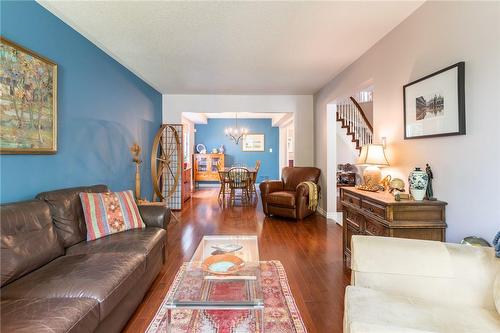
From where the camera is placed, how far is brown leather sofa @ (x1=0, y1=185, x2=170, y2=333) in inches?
46.6

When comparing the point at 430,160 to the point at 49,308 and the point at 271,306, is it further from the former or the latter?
the point at 49,308

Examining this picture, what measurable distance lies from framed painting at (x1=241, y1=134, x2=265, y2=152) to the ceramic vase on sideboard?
716 cm

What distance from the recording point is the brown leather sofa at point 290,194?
4.33 metres

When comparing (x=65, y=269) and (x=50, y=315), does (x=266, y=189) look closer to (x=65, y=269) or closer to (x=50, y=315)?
(x=65, y=269)

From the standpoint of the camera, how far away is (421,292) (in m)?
1.33

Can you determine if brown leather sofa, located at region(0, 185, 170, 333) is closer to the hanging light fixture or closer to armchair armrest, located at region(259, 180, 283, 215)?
armchair armrest, located at region(259, 180, 283, 215)

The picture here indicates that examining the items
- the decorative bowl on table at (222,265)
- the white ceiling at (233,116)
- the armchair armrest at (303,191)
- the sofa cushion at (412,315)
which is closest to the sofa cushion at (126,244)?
the decorative bowl on table at (222,265)

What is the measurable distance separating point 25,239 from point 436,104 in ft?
10.1

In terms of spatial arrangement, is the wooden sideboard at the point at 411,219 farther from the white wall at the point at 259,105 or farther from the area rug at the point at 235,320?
the white wall at the point at 259,105

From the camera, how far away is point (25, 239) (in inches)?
A: 63.7

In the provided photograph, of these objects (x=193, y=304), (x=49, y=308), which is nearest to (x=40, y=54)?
(x=49, y=308)

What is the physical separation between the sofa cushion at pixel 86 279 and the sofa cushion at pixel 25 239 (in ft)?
0.19

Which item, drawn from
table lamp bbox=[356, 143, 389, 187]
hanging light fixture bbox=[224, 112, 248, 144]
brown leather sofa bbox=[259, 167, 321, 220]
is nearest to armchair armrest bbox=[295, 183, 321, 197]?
brown leather sofa bbox=[259, 167, 321, 220]

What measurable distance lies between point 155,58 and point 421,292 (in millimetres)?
3620
